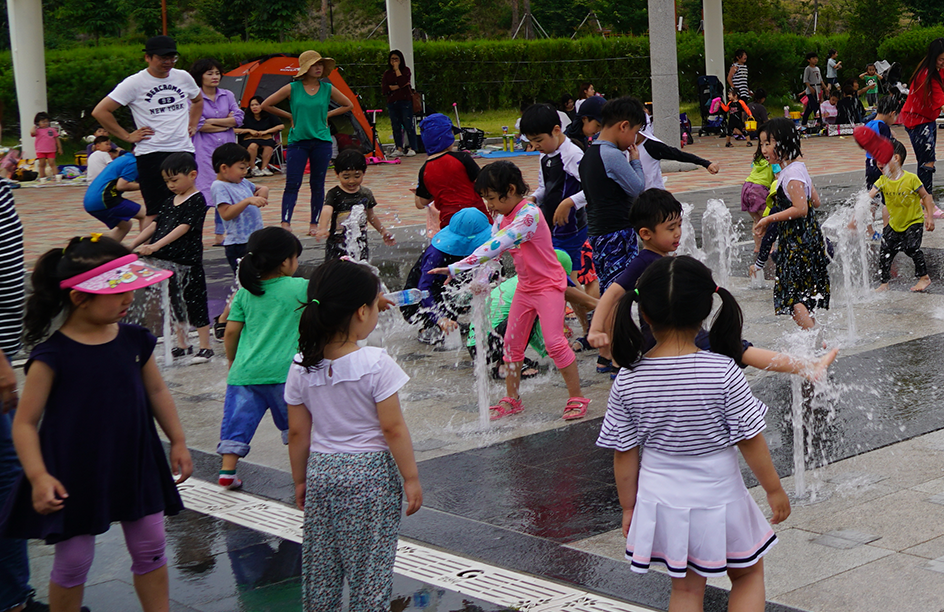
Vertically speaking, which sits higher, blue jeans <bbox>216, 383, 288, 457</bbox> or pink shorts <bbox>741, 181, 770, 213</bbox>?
pink shorts <bbox>741, 181, 770, 213</bbox>

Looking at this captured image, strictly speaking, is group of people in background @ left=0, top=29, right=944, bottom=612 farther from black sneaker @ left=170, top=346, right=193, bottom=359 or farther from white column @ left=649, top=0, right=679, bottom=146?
white column @ left=649, top=0, right=679, bottom=146

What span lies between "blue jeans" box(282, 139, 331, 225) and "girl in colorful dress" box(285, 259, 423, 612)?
8.69 m

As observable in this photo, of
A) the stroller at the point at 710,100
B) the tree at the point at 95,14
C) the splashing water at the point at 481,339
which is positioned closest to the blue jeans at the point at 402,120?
the stroller at the point at 710,100

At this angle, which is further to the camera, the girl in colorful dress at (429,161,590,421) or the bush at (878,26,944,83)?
the bush at (878,26,944,83)

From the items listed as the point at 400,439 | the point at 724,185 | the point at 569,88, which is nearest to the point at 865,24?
the point at 569,88

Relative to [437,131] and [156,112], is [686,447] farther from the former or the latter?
[156,112]

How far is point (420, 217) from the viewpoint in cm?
1455

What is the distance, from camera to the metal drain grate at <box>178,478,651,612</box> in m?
3.67

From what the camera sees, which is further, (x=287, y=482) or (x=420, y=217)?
(x=420, y=217)

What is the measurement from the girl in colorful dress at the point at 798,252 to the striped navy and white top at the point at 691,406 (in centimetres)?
402

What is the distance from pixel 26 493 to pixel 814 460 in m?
3.43

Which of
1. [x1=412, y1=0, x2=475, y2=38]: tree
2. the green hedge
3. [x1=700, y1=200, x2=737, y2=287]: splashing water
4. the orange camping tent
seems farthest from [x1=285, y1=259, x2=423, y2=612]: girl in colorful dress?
[x1=412, y1=0, x2=475, y2=38]: tree

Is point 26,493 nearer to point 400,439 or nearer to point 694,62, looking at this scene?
point 400,439

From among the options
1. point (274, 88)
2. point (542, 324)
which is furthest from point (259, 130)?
point (542, 324)
